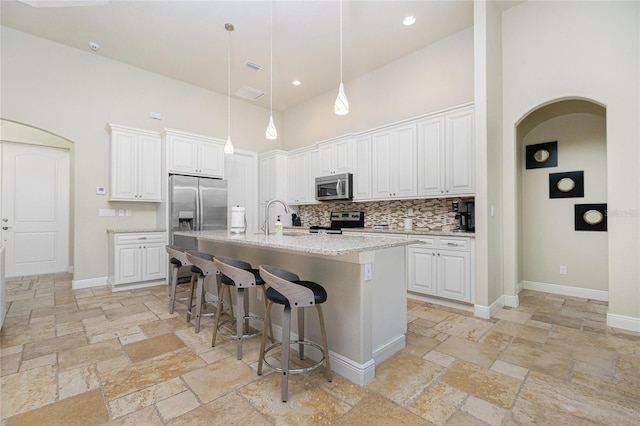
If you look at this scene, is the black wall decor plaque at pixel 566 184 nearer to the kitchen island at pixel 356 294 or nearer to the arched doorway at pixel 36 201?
the kitchen island at pixel 356 294

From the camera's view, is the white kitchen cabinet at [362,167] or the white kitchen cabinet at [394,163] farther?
the white kitchen cabinet at [362,167]

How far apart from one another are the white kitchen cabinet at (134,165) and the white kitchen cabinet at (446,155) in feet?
13.9

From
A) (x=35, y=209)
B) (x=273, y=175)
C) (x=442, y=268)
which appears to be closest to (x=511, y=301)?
(x=442, y=268)

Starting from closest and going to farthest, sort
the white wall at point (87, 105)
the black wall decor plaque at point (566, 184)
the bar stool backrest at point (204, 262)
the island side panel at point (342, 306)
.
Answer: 1. the island side panel at point (342, 306)
2. the bar stool backrest at point (204, 262)
3. the black wall decor plaque at point (566, 184)
4. the white wall at point (87, 105)

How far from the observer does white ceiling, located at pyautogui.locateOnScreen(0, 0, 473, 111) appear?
3564 millimetres

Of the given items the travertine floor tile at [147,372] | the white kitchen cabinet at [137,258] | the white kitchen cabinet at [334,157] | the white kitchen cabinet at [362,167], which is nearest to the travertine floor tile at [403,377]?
the travertine floor tile at [147,372]

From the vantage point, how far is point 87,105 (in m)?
4.56

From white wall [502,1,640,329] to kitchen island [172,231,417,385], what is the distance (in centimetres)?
214

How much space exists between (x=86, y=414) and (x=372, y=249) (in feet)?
6.35

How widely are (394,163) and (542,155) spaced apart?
2101 mm

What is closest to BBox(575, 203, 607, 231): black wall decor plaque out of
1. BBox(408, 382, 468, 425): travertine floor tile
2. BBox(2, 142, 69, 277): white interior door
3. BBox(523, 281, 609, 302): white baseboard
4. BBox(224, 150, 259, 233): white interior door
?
BBox(523, 281, 609, 302): white baseboard

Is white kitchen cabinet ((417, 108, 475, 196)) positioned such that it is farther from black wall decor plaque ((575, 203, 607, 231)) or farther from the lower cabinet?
black wall decor plaque ((575, 203, 607, 231))

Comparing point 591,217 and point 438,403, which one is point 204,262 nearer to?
point 438,403

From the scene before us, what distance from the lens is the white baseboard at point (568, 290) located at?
3749 mm
